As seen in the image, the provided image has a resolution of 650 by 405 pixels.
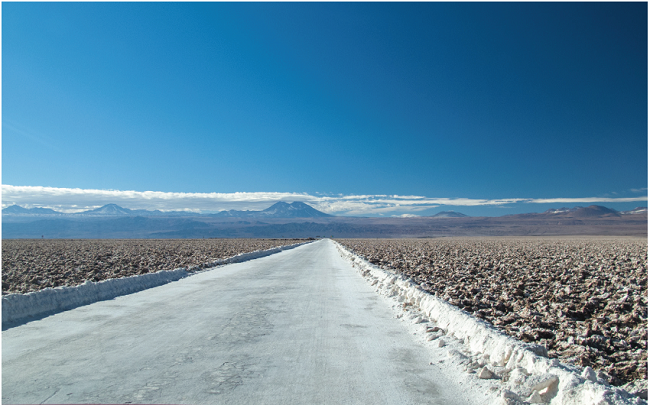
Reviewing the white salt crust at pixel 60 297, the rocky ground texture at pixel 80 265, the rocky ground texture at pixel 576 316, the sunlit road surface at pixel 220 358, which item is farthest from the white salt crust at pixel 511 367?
the rocky ground texture at pixel 80 265

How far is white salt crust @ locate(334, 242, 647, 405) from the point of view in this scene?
3256 mm

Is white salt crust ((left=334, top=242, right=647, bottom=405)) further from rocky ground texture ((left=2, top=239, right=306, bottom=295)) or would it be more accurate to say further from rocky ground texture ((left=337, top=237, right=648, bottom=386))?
rocky ground texture ((left=2, top=239, right=306, bottom=295))

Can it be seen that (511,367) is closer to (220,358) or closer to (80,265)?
(220,358)

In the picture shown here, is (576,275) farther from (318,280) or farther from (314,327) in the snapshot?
(314,327)

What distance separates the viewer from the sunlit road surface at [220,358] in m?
3.76

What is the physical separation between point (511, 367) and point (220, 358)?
12.0ft

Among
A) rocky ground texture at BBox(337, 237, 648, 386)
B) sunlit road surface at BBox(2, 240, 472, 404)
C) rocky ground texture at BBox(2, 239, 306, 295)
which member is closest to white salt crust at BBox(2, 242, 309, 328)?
sunlit road surface at BBox(2, 240, 472, 404)

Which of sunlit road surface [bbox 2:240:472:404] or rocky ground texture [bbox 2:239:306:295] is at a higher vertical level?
sunlit road surface [bbox 2:240:472:404]

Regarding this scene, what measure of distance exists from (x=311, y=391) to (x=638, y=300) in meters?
8.65

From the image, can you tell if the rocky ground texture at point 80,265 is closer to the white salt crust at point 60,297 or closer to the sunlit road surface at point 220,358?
the white salt crust at point 60,297

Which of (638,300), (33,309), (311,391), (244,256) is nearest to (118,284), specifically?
(33,309)

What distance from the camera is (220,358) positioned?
188 inches

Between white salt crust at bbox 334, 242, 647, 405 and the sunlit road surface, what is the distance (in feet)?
1.47

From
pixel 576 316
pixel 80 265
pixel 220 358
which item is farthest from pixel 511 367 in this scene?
pixel 80 265
